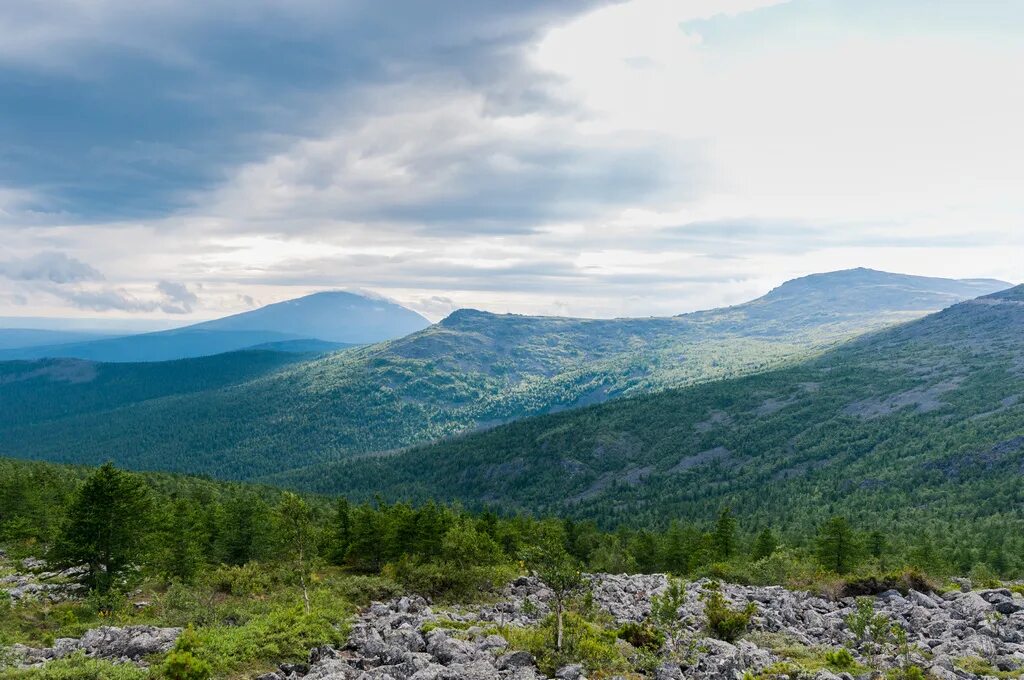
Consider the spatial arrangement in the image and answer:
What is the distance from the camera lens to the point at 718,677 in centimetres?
2947

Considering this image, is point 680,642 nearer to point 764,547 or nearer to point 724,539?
point 764,547

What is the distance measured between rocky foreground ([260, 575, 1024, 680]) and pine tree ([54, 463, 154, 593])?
23402 mm

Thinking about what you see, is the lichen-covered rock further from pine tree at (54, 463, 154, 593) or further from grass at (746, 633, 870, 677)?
grass at (746, 633, 870, 677)

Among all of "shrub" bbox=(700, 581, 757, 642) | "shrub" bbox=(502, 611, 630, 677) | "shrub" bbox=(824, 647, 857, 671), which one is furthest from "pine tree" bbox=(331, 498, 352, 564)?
"shrub" bbox=(824, 647, 857, 671)

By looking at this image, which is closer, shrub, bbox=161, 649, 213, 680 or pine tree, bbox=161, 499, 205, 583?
shrub, bbox=161, 649, 213, 680

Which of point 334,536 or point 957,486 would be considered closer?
point 334,536

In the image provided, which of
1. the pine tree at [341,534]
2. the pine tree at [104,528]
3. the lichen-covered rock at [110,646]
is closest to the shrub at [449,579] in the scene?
the pine tree at [341,534]

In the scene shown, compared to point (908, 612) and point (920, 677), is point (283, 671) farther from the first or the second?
point (908, 612)

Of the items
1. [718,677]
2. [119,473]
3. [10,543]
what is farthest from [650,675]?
[10,543]

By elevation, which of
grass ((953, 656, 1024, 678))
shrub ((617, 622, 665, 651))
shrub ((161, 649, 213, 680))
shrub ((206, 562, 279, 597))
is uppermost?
shrub ((161, 649, 213, 680))

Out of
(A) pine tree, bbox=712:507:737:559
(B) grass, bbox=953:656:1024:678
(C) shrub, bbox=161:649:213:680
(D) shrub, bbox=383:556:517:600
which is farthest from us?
(A) pine tree, bbox=712:507:737:559

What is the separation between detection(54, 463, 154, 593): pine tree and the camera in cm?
4744

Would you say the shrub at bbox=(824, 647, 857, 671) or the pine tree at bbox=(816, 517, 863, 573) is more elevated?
the shrub at bbox=(824, 647, 857, 671)

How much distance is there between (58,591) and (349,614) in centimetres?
2704
